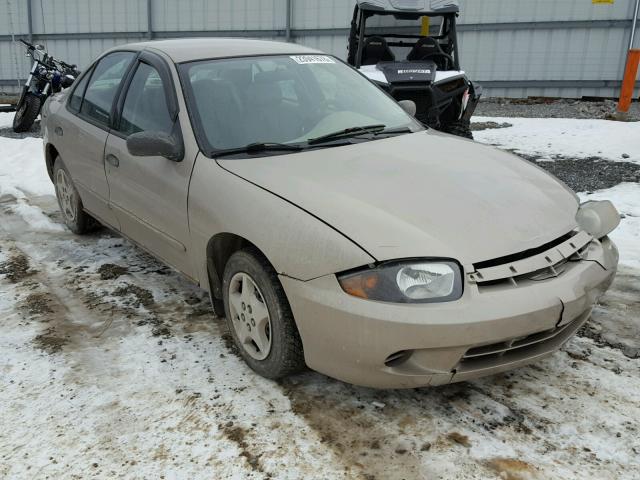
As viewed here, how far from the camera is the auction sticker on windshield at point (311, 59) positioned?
3.86 m

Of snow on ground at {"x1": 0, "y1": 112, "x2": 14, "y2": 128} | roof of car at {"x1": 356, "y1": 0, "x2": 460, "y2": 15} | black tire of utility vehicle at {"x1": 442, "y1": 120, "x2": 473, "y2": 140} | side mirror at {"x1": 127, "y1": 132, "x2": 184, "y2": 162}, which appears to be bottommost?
snow on ground at {"x1": 0, "y1": 112, "x2": 14, "y2": 128}

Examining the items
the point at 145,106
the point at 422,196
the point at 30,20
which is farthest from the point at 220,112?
the point at 30,20

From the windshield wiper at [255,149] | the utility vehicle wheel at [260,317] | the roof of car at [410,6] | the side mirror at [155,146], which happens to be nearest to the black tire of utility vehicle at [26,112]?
the roof of car at [410,6]

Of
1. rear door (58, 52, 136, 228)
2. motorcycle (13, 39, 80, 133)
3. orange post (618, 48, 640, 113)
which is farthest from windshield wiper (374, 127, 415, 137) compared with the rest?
orange post (618, 48, 640, 113)

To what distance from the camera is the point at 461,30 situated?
15.7 metres

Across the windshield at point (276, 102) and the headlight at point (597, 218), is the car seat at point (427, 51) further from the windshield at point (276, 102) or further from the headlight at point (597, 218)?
the headlight at point (597, 218)

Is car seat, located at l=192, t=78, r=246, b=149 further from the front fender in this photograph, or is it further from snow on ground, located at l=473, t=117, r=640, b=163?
snow on ground, located at l=473, t=117, r=640, b=163

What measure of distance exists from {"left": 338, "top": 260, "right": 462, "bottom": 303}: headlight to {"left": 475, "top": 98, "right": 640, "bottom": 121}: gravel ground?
1100 cm

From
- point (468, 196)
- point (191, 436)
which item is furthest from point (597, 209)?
point (191, 436)

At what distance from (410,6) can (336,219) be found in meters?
7.14

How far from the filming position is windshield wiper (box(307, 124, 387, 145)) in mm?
3262

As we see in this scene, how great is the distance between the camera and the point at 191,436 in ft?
8.17

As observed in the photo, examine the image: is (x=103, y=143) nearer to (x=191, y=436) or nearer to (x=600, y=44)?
(x=191, y=436)

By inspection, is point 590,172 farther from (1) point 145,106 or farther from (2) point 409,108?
(1) point 145,106
